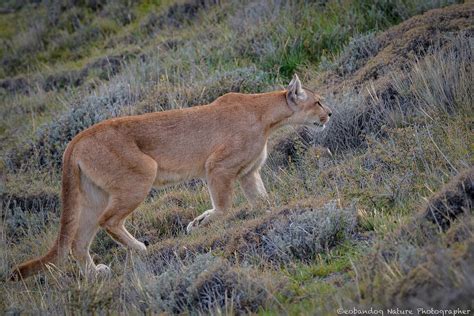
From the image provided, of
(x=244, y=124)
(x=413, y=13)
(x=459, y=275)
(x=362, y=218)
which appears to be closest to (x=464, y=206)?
(x=362, y=218)

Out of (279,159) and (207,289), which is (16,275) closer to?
(207,289)

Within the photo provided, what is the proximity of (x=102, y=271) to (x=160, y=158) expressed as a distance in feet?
4.76

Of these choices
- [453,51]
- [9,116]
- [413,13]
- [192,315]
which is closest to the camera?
[192,315]

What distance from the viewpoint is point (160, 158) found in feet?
24.4

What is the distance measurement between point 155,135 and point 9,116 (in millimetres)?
6642

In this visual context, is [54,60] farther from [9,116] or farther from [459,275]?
[459,275]

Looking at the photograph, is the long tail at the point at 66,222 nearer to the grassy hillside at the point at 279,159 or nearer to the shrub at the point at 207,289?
Result: the grassy hillside at the point at 279,159

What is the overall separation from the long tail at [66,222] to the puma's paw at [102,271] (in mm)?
362

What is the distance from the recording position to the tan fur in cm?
704

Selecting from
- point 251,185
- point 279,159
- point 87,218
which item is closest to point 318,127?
point 279,159

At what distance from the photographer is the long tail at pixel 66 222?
21.3ft

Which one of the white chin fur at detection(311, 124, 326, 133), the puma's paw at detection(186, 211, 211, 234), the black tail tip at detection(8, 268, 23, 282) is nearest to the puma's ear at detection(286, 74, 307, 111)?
the white chin fur at detection(311, 124, 326, 133)

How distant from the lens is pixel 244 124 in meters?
7.73

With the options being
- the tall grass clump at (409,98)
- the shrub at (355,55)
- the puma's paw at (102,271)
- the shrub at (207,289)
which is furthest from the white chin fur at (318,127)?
the shrub at (207,289)
